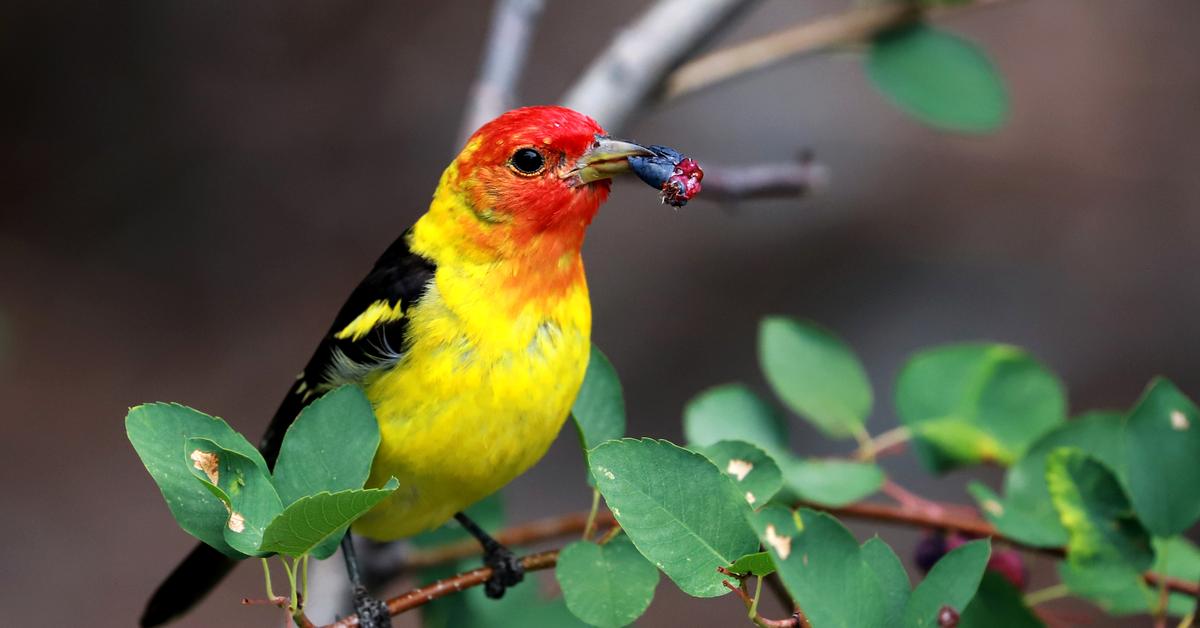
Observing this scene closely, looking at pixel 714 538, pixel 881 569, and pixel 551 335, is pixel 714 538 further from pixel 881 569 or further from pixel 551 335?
pixel 551 335

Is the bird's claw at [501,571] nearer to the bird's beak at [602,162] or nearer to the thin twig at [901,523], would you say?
the thin twig at [901,523]

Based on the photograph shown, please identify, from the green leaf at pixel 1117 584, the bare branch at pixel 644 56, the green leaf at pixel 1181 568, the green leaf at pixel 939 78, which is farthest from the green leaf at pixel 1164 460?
the bare branch at pixel 644 56

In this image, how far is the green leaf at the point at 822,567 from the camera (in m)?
1.36

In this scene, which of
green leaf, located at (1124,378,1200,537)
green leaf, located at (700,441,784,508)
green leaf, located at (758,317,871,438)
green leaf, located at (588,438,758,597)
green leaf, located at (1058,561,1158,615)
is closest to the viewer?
green leaf, located at (588,438,758,597)

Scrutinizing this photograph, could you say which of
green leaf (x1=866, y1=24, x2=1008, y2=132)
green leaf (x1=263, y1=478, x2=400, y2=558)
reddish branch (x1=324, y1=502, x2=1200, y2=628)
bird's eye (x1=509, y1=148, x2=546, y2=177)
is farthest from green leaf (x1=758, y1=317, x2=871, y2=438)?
green leaf (x1=263, y1=478, x2=400, y2=558)

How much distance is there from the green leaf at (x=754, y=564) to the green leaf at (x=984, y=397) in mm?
1062

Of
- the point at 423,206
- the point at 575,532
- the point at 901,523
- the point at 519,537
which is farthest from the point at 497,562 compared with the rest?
the point at 423,206

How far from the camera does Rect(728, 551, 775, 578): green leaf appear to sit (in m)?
1.39

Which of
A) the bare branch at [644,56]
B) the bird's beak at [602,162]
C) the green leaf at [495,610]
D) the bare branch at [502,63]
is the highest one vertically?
the bare branch at [502,63]

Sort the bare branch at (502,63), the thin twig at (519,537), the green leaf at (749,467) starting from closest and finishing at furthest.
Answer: the green leaf at (749,467) → the thin twig at (519,537) → the bare branch at (502,63)

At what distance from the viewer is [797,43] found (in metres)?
3.42

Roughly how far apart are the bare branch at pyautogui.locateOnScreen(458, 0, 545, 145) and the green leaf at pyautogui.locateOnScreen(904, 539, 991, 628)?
6.60 feet

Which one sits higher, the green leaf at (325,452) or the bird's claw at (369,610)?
the green leaf at (325,452)

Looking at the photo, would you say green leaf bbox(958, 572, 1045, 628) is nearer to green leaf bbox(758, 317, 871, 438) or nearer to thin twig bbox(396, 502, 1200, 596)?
thin twig bbox(396, 502, 1200, 596)
